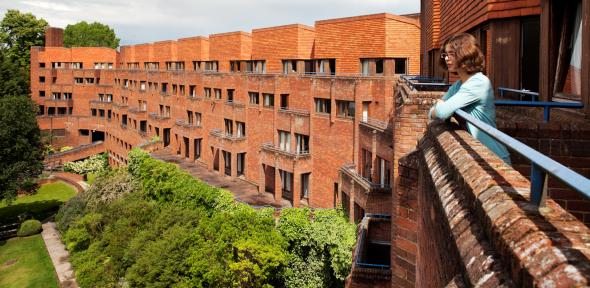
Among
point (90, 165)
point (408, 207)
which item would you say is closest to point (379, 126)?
point (408, 207)

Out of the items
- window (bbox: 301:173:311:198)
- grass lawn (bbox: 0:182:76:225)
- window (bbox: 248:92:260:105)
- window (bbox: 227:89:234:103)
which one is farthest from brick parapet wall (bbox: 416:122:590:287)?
grass lawn (bbox: 0:182:76:225)

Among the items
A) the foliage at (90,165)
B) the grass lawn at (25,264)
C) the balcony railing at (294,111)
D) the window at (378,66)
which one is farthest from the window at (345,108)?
the foliage at (90,165)

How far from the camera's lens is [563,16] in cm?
869

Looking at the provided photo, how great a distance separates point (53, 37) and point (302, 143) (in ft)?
245

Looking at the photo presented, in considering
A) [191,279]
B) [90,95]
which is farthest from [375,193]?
[90,95]

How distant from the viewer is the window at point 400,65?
32281mm

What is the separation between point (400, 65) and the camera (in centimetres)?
3256

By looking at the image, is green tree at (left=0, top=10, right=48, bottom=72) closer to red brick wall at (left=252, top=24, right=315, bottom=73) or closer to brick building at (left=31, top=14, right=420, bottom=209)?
brick building at (left=31, top=14, right=420, bottom=209)

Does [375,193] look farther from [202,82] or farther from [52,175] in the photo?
[52,175]

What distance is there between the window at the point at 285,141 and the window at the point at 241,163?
17.8ft

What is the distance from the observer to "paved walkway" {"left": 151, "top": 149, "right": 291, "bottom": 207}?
33.1 metres

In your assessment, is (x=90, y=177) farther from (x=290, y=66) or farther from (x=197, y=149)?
(x=290, y=66)

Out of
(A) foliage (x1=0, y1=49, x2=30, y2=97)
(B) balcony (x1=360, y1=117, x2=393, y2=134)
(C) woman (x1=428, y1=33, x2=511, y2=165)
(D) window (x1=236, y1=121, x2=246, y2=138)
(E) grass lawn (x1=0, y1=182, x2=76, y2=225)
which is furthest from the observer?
(A) foliage (x1=0, y1=49, x2=30, y2=97)

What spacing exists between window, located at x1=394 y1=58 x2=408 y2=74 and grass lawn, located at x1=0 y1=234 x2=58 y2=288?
26.8 meters
